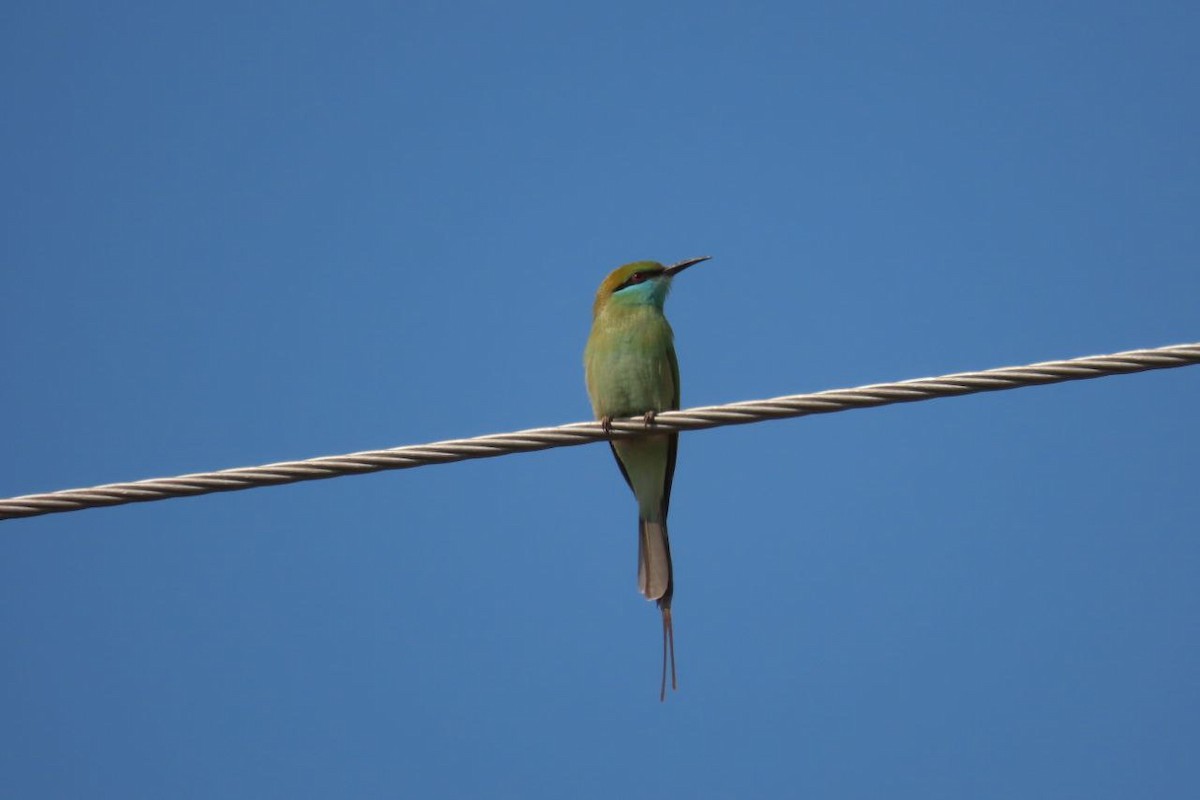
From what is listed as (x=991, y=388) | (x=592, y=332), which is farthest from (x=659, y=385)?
(x=991, y=388)

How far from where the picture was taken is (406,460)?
317 centimetres

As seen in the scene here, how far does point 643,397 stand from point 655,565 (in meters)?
0.67

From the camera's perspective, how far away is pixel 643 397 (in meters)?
4.95

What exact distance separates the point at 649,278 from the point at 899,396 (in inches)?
96.6

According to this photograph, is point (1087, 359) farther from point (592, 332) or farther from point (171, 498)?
point (592, 332)

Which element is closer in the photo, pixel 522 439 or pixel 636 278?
pixel 522 439

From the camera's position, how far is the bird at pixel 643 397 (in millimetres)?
4895

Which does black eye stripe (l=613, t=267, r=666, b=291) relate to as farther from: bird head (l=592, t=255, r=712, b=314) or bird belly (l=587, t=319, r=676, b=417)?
bird belly (l=587, t=319, r=676, b=417)

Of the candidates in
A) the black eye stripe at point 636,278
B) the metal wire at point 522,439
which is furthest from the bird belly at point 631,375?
the metal wire at point 522,439

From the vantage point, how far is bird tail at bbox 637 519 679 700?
4.76 meters

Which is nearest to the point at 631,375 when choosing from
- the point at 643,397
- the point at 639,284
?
the point at 643,397

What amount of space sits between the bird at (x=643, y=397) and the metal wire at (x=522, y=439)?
1.65 metres

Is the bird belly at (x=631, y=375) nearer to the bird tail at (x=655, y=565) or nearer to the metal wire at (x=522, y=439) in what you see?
the bird tail at (x=655, y=565)

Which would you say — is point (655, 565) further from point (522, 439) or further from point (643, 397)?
point (522, 439)
